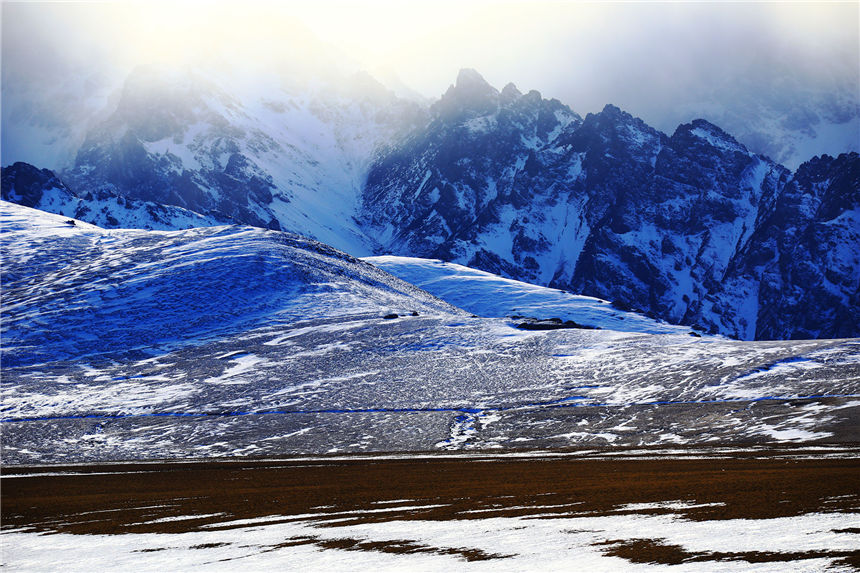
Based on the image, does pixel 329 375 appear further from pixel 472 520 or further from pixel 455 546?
pixel 455 546

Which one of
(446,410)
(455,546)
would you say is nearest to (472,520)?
(455,546)

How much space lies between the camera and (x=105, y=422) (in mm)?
97500

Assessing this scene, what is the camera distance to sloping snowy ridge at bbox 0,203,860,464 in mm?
82812

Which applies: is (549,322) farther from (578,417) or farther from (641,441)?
(641,441)

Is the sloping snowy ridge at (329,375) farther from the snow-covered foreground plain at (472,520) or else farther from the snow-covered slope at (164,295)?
the snow-covered foreground plain at (472,520)

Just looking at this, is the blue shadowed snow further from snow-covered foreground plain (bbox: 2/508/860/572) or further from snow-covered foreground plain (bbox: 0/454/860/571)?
snow-covered foreground plain (bbox: 2/508/860/572)

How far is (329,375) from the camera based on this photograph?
11675cm

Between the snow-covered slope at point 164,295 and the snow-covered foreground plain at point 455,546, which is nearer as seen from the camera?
the snow-covered foreground plain at point 455,546

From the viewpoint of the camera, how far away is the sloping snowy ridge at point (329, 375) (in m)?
82.8

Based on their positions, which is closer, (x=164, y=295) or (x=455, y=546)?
(x=455, y=546)

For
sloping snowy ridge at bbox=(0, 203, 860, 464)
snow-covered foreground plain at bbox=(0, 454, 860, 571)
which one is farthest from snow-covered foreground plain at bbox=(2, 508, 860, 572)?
sloping snowy ridge at bbox=(0, 203, 860, 464)

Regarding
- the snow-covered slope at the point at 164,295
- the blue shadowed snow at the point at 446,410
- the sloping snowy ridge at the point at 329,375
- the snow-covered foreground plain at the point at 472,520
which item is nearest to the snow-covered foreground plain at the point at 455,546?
the snow-covered foreground plain at the point at 472,520

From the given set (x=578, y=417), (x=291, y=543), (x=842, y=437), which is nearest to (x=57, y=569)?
(x=291, y=543)

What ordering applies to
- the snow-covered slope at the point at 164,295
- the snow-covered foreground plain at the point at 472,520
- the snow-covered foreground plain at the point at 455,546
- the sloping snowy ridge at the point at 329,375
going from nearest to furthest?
the snow-covered foreground plain at the point at 455,546 → the snow-covered foreground plain at the point at 472,520 → the sloping snowy ridge at the point at 329,375 → the snow-covered slope at the point at 164,295
